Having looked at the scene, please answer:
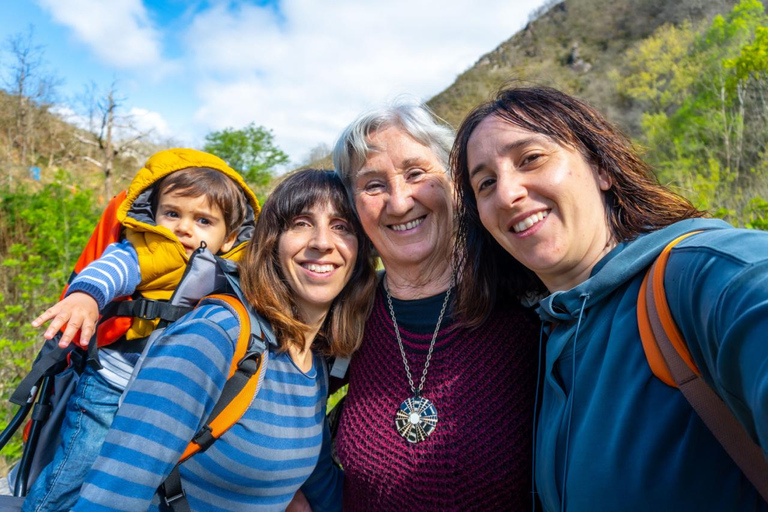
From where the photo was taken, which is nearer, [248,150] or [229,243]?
[229,243]

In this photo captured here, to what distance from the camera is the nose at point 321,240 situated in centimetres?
188

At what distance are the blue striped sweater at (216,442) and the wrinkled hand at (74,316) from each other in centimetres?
44

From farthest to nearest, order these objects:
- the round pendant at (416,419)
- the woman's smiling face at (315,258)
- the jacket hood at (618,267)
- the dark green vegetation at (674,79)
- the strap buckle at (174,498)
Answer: the dark green vegetation at (674,79)
the woman's smiling face at (315,258)
the round pendant at (416,419)
the strap buckle at (174,498)
the jacket hood at (618,267)

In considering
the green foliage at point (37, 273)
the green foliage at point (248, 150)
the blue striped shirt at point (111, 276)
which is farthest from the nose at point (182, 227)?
the green foliage at point (248, 150)

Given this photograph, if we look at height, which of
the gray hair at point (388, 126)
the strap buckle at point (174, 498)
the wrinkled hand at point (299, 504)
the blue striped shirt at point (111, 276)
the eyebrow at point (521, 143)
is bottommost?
the wrinkled hand at point (299, 504)

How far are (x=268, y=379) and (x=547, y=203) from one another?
114 cm

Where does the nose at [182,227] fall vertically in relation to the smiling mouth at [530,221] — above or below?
above

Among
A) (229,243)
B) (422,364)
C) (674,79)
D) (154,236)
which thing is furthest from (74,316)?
(674,79)

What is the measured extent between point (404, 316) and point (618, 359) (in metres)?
1.01

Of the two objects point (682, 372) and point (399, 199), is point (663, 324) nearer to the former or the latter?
point (682, 372)

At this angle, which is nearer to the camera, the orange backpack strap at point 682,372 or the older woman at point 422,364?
the orange backpack strap at point 682,372

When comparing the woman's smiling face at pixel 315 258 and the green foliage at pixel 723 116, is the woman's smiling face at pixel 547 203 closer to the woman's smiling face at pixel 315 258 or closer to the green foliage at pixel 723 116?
the woman's smiling face at pixel 315 258

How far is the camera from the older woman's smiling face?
1924 mm

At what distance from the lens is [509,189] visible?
4.33 feet
